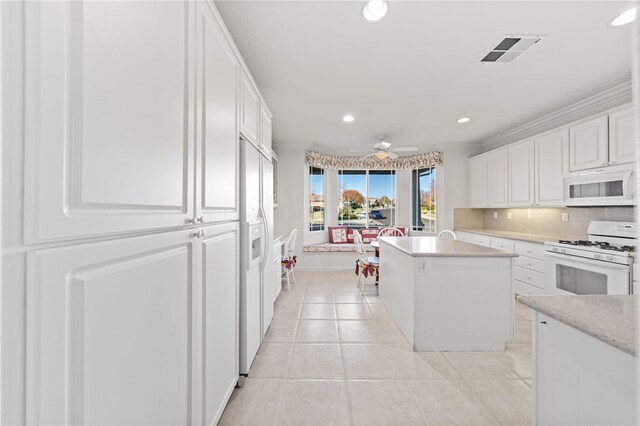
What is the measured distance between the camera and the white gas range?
8.17 ft

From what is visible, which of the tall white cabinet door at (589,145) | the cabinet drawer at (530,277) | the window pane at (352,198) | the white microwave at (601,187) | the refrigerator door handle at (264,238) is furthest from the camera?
the window pane at (352,198)

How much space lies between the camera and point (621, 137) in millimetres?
2779

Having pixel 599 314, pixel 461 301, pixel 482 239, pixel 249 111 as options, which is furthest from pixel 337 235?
pixel 599 314

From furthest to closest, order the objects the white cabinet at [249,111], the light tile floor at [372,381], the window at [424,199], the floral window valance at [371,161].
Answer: the window at [424,199]
the floral window valance at [371,161]
the white cabinet at [249,111]
the light tile floor at [372,381]

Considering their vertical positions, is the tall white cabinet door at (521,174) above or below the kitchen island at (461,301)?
above

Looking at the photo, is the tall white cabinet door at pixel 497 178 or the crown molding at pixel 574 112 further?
the tall white cabinet door at pixel 497 178

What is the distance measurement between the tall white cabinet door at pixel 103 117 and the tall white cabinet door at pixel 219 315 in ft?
1.37

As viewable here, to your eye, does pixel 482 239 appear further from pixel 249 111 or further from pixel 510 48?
pixel 249 111

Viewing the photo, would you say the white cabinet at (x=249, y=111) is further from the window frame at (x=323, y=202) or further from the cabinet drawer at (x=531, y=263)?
the cabinet drawer at (x=531, y=263)

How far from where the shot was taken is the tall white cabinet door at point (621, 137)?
2.74 metres

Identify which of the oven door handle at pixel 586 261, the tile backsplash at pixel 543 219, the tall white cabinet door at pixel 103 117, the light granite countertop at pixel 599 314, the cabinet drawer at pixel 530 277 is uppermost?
the tall white cabinet door at pixel 103 117

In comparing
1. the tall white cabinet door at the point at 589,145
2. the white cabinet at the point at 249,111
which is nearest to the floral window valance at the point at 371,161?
the tall white cabinet door at the point at 589,145

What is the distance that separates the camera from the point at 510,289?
234 cm

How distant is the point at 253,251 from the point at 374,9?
1.88m
